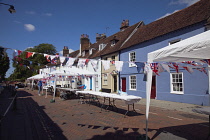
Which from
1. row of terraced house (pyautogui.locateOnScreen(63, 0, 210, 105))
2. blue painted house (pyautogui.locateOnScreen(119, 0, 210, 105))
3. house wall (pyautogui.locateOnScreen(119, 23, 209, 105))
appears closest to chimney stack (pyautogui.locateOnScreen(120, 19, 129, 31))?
row of terraced house (pyautogui.locateOnScreen(63, 0, 210, 105))

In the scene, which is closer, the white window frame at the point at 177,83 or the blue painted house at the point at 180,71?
the blue painted house at the point at 180,71

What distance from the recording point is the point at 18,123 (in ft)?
21.5

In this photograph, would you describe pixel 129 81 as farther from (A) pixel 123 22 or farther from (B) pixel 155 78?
(A) pixel 123 22

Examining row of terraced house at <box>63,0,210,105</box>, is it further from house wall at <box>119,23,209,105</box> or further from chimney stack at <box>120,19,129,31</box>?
chimney stack at <box>120,19,129,31</box>

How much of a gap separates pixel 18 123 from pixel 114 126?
412 centimetres

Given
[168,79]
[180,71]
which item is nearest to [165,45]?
[180,71]

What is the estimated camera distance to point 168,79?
42.2 feet

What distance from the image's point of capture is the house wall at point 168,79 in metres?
10.7

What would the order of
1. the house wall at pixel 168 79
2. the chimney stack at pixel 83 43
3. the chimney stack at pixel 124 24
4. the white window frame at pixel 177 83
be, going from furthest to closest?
the chimney stack at pixel 83 43
the chimney stack at pixel 124 24
the white window frame at pixel 177 83
the house wall at pixel 168 79

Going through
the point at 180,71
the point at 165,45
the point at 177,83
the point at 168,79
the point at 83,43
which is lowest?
the point at 177,83

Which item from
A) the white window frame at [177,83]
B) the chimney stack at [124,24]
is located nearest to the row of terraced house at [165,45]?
the white window frame at [177,83]

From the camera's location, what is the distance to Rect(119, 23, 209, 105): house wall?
10.7 metres

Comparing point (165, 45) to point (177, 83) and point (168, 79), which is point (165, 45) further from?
point (177, 83)

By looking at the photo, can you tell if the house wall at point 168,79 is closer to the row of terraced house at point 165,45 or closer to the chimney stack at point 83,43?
the row of terraced house at point 165,45
